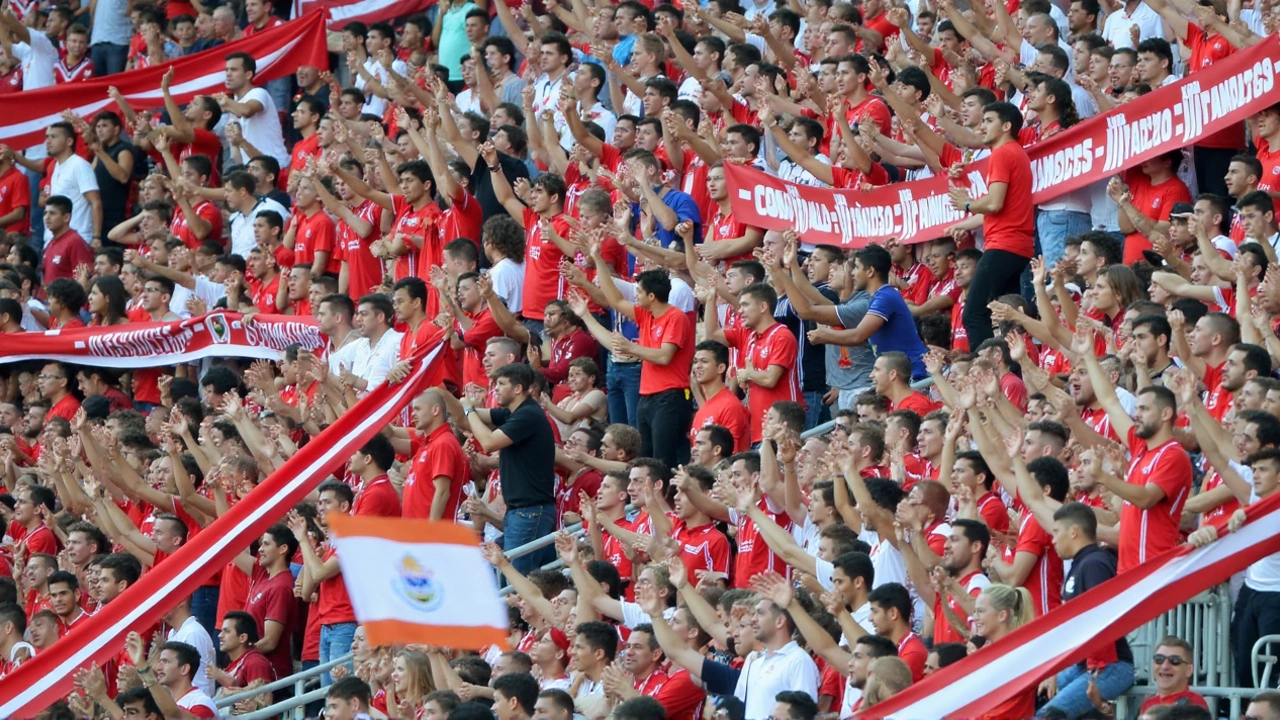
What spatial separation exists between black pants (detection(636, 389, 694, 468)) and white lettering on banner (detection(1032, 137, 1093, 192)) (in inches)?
103

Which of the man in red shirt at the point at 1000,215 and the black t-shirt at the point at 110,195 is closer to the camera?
the man in red shirt at the point at 1000,215

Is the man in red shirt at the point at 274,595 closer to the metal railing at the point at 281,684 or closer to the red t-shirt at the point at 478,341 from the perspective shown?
the metal railing at the point at 281,684

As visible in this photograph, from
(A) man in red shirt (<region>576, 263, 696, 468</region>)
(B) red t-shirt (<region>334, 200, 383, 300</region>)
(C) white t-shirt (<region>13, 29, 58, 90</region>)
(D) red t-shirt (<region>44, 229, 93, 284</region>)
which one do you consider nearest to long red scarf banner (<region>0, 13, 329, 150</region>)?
(C) white t-shirt (<region>13, 29, 58, 90</region>)

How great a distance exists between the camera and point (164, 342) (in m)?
16.1

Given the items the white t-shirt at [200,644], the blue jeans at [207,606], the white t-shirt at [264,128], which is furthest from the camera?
the white t-shirt at [264,128]

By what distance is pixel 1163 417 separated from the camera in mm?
9430

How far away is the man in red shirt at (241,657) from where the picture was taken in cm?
1199

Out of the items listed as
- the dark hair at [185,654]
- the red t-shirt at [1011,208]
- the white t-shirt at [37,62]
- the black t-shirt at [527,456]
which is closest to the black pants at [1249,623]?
the red t-shirt at [1011,208]

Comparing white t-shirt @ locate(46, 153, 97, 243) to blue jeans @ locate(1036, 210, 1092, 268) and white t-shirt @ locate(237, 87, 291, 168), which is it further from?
blue jeans @ locate(1036, 210, 1092, 268)

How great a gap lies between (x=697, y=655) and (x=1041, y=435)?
189 cm

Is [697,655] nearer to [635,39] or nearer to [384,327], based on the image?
[384,327]

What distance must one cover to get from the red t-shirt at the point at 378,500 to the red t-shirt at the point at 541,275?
88.8 inches

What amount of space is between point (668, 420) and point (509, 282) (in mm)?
2140

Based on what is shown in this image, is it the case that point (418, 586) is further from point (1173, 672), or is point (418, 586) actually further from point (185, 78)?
point (185, 78)
